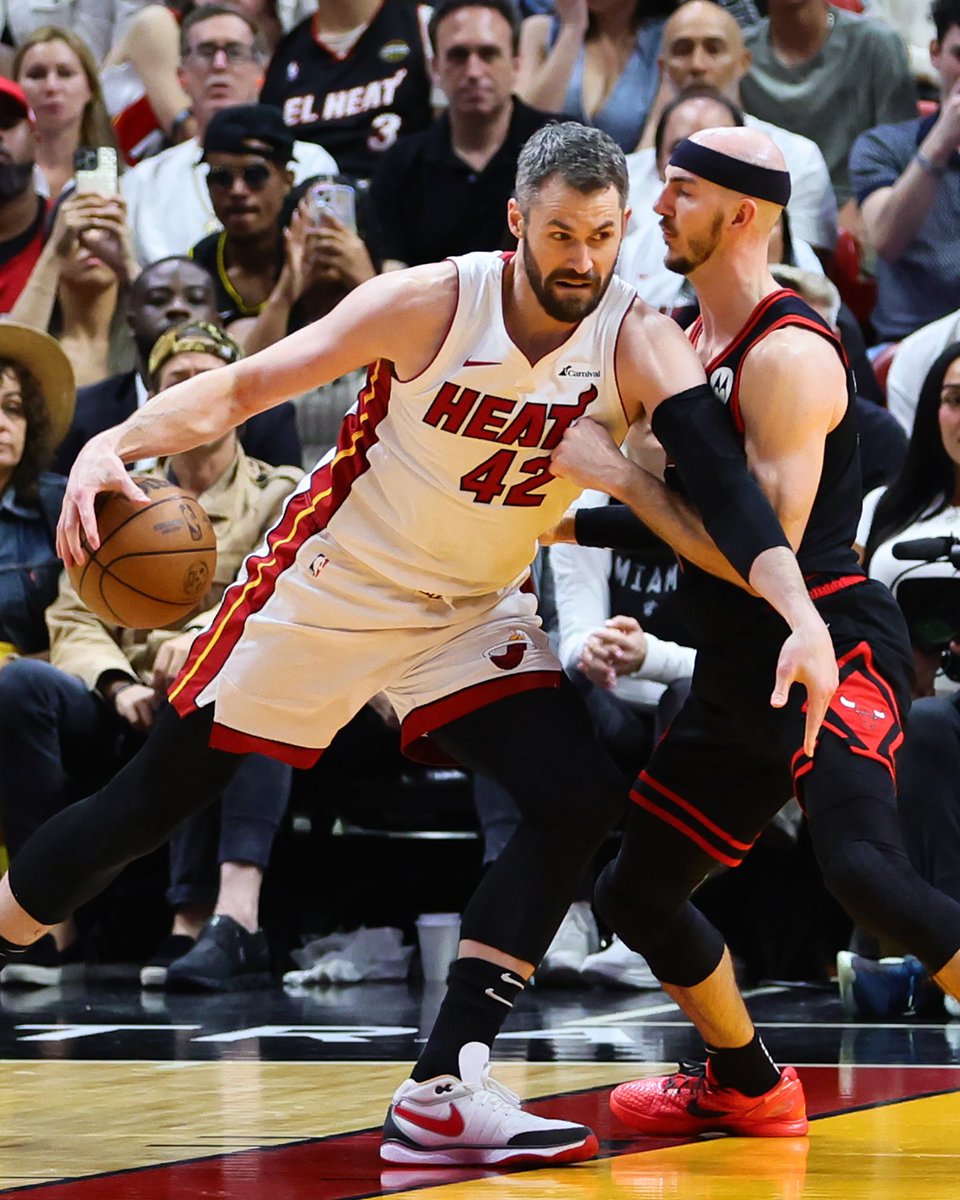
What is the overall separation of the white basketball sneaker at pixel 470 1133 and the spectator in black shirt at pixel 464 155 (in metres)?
5.31

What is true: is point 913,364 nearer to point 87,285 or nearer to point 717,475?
point 87,285

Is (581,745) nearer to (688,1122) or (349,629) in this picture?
(349,629)

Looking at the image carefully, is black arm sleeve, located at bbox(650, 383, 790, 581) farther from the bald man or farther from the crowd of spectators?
the bald man

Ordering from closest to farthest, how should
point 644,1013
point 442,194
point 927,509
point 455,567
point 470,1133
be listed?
1. point 470,1133
2. point 455,567
3. point 644,1013
4. point 927,509
5. point 442,194

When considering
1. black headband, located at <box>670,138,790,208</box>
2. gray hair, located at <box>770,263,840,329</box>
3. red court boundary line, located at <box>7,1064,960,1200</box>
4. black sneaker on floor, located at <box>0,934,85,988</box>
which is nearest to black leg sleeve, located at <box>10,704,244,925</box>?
red court boundary line, located at <box>7,1064,960,1200</box>

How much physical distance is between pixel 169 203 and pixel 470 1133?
6.42 metres

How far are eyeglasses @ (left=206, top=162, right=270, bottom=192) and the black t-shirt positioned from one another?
0.60m

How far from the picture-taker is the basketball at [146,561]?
3.90 m

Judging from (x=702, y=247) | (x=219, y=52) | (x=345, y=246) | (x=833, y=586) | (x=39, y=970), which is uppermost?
(x=219, y=52)

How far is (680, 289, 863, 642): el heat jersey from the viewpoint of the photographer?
3.77 m

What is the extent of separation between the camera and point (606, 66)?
8922 mm

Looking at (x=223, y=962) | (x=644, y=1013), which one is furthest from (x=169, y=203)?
(x=644, y=1013)

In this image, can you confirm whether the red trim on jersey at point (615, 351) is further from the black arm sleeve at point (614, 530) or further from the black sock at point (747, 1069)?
the black sock at point (747, 1069)

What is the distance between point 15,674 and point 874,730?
3.93m
